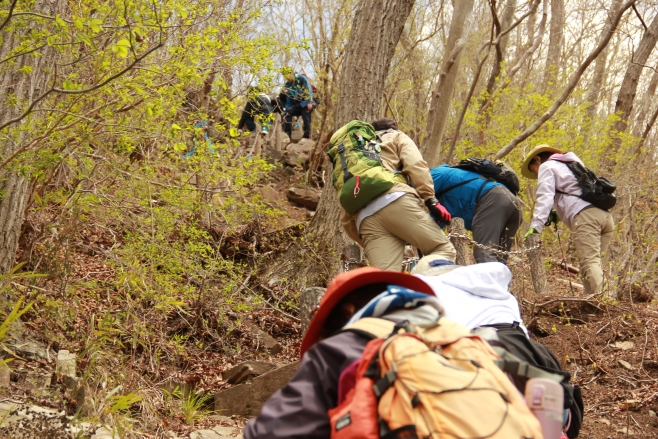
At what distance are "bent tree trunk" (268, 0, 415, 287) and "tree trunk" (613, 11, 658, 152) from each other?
593cm

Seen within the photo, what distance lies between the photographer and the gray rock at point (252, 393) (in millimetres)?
4656

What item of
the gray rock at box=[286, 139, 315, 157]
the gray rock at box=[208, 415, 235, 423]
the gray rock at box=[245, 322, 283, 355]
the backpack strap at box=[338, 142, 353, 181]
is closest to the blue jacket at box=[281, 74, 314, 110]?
the gray rock at box=[286, 139, 315, 157]

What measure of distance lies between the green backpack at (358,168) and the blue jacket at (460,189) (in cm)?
65

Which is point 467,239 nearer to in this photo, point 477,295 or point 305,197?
point 477,295

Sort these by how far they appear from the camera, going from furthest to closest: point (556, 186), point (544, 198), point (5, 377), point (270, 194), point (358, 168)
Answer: point (270, 194), point (556, 186), point (544, 198), point (358, 168), point (5, 377)

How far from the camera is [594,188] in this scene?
6250 millimetres

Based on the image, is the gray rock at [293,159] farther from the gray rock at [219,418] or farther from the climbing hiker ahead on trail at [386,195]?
the gray rock at [219,418]

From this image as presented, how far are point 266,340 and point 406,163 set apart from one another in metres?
2.33

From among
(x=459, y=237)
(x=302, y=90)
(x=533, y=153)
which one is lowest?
(x=459, y=237)

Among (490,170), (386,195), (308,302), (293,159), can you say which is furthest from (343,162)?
(293,159)

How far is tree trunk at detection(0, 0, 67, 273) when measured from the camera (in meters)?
4.37

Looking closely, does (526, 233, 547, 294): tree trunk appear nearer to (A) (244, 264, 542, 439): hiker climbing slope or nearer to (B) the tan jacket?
(B) the tan jacket

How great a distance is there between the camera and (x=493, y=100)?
12.7 metres

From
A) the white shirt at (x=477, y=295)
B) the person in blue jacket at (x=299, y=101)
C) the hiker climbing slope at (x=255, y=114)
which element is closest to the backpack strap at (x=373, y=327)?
the white shirt at (x=477, y=295)
